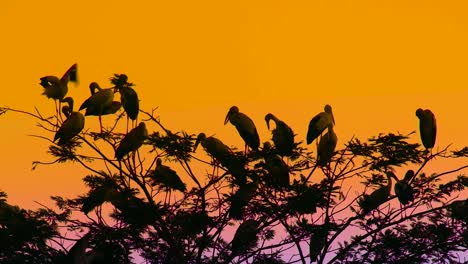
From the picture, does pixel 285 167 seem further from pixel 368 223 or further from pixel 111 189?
pixel 111 189

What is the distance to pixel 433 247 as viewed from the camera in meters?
9.91

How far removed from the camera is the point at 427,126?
8.72m

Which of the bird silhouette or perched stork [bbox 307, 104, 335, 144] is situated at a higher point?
perched stork [bbox 307, 104, 335, 144]

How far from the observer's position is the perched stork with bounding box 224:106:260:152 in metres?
8.55

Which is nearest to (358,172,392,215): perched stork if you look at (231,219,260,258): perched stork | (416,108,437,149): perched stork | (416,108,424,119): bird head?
(416,108,437,149): perched stork

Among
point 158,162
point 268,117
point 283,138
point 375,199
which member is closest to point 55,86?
point 158,162

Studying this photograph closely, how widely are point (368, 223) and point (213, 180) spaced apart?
2.12 metres

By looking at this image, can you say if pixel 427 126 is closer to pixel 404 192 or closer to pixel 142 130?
pixel 404 192

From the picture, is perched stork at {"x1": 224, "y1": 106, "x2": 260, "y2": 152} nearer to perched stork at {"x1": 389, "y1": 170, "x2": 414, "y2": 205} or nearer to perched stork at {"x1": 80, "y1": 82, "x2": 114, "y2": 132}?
perched stork at {"x1": 80, "y1": 82, "x2": 114, "y2": 132}

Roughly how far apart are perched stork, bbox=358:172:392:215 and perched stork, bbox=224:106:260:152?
1.61 m

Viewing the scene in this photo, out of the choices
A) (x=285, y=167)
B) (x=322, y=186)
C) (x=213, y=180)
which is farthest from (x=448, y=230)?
(x=213, y=180)

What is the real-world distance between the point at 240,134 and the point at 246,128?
0.12 meters

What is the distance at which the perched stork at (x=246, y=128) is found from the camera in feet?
28.1

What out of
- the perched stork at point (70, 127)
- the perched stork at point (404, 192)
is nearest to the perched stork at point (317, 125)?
the perched stork at point (404, 192)
